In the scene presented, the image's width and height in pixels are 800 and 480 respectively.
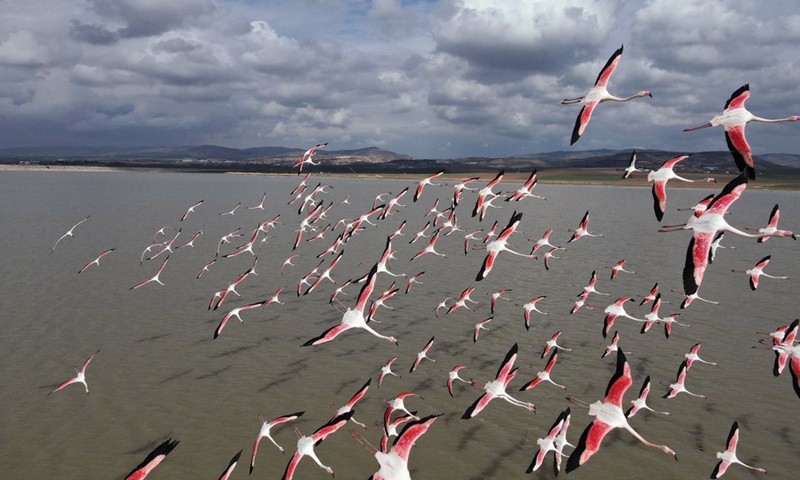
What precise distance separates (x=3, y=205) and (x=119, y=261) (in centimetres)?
4279

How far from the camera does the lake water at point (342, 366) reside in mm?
12328

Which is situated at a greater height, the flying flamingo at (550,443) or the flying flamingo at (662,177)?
the flying flamingo at (662,177)

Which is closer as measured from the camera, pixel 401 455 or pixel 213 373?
pixel 401 455

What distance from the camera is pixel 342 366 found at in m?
17.2

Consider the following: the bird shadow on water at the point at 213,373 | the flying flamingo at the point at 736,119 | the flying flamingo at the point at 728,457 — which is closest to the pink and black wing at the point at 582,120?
the flying flamingo at the point at 736,119

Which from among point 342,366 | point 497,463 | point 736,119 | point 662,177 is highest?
point 736,119

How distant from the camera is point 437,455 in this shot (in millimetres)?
12375

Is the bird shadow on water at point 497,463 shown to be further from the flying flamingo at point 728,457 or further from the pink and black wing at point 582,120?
the pink and black wing at point 582,120

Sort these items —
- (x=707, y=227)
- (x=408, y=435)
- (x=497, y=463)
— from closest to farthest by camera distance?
(x=408, y=435)
(x=707, y=227)
(x=497, y=463)

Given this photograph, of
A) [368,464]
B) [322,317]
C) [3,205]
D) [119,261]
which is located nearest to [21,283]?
[119,261]

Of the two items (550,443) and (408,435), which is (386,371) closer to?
(550,443)

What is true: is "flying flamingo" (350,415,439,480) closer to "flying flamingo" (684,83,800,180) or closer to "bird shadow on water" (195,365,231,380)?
"flying flamingo" (684,83,800,180)

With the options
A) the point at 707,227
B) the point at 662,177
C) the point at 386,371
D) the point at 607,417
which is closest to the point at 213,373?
the point at 386,371

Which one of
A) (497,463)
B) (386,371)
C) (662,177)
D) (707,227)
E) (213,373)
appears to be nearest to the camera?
(707,227)
